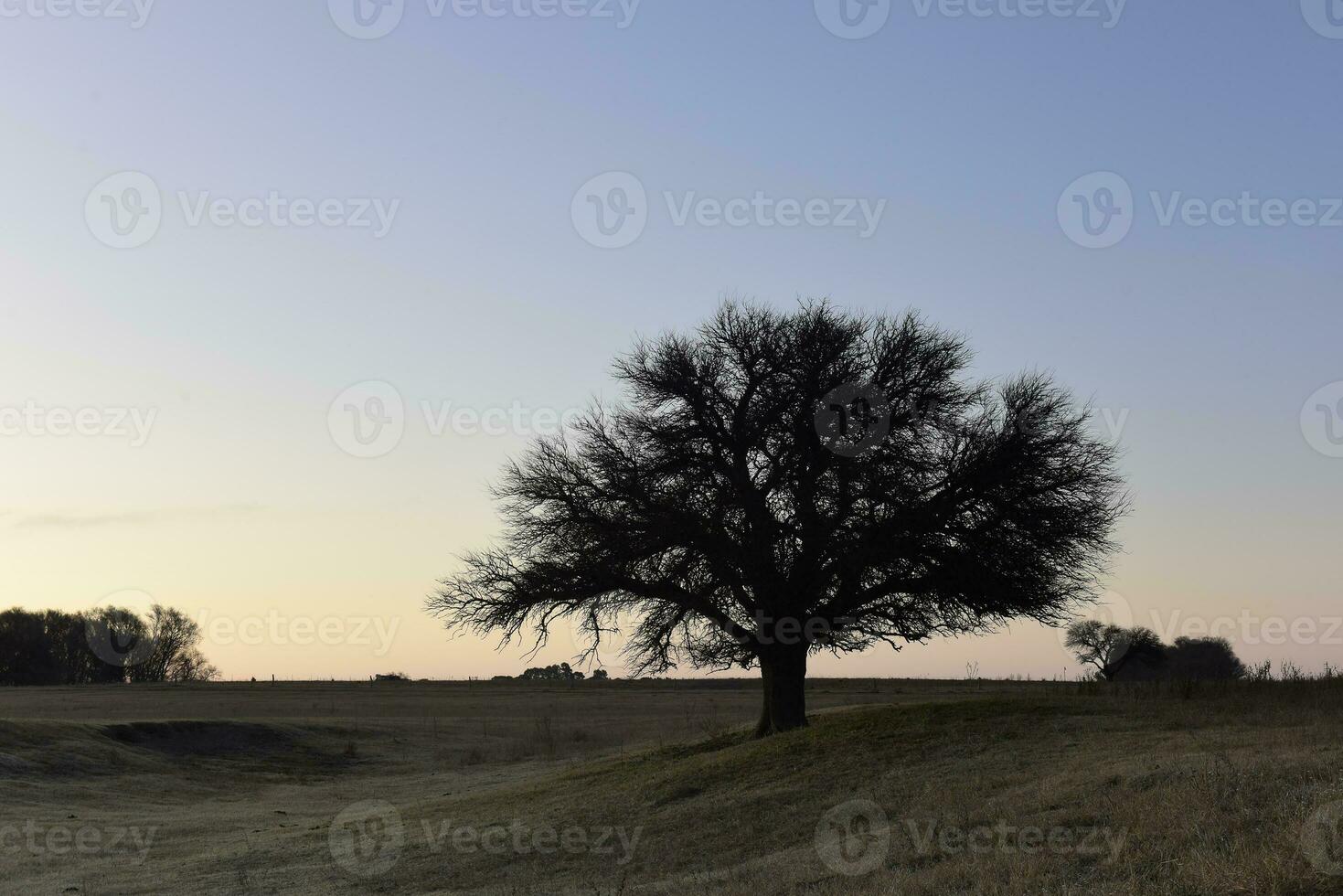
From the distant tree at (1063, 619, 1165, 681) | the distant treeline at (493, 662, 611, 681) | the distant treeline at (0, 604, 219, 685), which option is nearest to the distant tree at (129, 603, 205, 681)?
the distant treeline at (0, 604, 219, 685)

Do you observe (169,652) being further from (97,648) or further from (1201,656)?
(1201,656)

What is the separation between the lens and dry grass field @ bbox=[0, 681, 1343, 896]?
11.7m

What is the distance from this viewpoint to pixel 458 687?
9394 centimetres

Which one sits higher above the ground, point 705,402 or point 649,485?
point 705,402

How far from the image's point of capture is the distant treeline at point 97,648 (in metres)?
118

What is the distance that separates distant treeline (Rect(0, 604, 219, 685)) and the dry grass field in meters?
92.1

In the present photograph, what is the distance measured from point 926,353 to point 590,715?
3612 cm

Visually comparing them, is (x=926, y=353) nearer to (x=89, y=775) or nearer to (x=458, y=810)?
(x=458, y=810)

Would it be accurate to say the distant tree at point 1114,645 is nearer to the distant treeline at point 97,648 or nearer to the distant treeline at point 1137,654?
the distant treeline at point 1137,654

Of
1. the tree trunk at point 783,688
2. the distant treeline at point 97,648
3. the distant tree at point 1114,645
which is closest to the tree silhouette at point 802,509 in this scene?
the tree trunk at point 783,688

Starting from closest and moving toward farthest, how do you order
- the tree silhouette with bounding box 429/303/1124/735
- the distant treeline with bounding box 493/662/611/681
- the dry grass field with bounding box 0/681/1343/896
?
the dry grass field with bounding box 0/681/1343/896 < the tree silhouette with bounding box 429/303/1124/735 < the distant treeline with bounding box 493/662/611/681

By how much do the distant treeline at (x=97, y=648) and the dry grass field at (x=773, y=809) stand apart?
9214 cm

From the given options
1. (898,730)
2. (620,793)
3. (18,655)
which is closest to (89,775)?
(620,793)

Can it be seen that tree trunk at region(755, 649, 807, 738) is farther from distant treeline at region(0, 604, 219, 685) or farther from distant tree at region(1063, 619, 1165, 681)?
distant treeline at region(0, 604, 219, 685)
